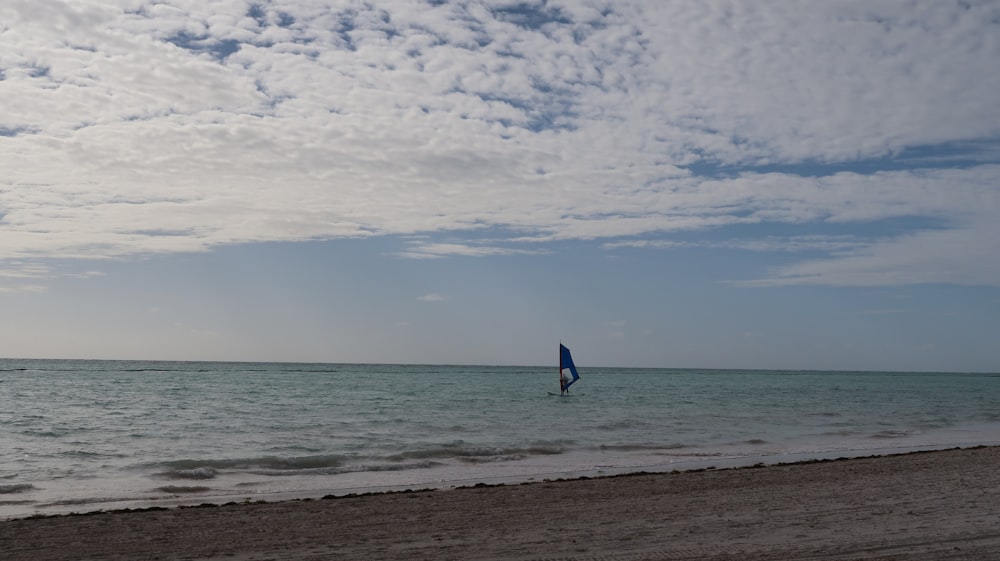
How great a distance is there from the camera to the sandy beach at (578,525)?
7.48 m

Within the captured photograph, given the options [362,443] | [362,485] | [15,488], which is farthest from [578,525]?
[362,443]

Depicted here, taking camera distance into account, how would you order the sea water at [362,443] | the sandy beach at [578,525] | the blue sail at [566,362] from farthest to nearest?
the blue sail at [566,362] → the sea water at [362,443] → the sandy beach at [578,525]

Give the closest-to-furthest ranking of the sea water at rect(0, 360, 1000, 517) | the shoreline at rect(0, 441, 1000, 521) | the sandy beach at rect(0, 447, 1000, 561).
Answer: the sandy beach at rect(0, 447, 1000, 561) < the shoreline at rect(0, 441, 1000, 521) < the sea water at rect(0, 360, 1000, 517)

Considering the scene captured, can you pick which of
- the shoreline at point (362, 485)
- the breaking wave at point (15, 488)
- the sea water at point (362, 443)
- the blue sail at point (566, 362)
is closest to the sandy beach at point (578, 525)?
the shoreline at point (362, 485)

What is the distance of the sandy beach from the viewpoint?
7.48m

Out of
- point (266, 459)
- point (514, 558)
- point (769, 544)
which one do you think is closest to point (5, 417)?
point (266, 459)

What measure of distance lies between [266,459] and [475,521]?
8003 millimetres

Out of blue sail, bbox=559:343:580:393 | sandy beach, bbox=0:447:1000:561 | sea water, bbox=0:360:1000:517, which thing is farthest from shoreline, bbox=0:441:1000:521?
blue sail, bbox=559:343:580:393

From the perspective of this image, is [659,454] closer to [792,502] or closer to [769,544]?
[792,502]

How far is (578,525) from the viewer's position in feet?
28.5

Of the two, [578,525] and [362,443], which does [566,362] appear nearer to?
[362,443]

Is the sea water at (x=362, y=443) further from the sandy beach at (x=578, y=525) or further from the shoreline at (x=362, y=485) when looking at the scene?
the sandy beach at (x=578, y=525)

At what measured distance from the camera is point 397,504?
407 inches

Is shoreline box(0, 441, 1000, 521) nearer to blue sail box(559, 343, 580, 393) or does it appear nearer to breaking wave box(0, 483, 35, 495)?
breaking wave box(0, 483, 35, 495)
